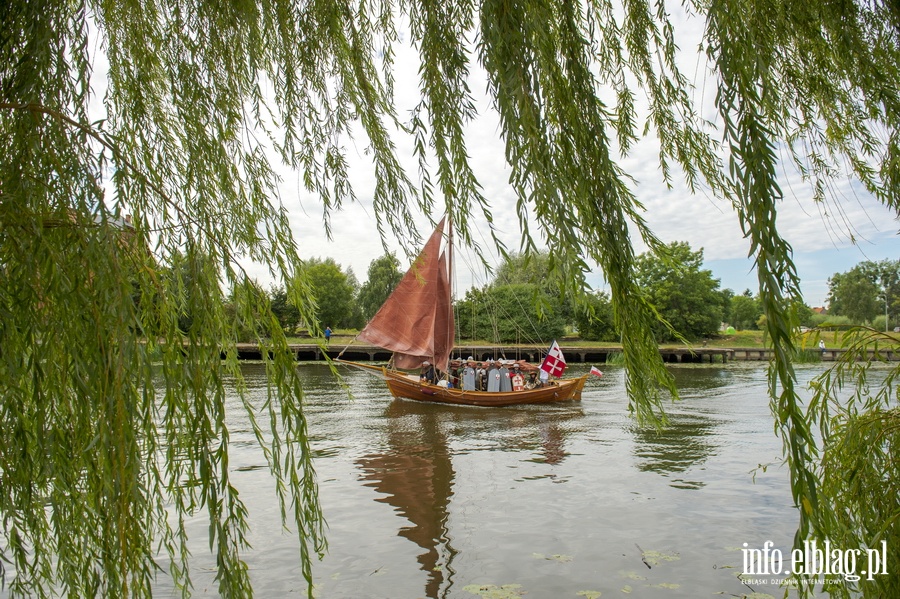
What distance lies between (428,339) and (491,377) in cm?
234

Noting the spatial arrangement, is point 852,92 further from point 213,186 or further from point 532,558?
point 532,558

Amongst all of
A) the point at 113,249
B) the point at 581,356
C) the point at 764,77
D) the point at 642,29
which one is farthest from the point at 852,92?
the point at 581,356

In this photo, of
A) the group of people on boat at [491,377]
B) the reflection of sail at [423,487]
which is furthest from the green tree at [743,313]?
the reflection of sail at [423,487]

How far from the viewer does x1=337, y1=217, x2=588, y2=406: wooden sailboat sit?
1791 cm

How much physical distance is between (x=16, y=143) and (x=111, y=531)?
100cm

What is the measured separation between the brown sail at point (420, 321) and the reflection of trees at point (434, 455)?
6.17 feet

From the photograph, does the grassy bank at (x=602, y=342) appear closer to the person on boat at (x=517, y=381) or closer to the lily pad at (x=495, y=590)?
the person on boat at (x=517, y=381)

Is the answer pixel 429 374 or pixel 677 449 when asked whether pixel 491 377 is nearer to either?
pixel 429 374

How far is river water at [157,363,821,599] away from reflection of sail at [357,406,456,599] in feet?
0.08

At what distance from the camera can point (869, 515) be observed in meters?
2.46

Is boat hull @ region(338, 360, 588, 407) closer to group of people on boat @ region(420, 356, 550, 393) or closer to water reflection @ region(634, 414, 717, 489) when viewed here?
group of people on boat @ region(420, 356, 550, 393)

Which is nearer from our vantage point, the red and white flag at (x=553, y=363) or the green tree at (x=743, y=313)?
the red and white flag at (x=553, y=363)

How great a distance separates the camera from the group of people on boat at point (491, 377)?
18406mm

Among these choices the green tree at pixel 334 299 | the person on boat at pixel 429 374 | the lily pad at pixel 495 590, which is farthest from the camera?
the green tree at pixel 334 299
